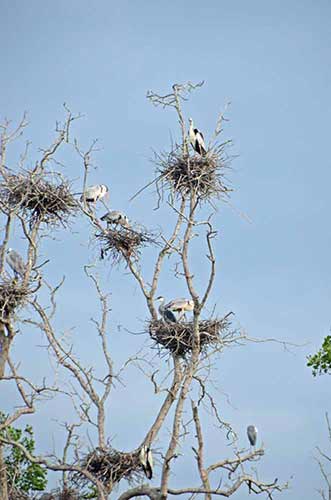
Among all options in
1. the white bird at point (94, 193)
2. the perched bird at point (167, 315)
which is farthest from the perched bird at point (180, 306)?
the white bird at point (94, 193)

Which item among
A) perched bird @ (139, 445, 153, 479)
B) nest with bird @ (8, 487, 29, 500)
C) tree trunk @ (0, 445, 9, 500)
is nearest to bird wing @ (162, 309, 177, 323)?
perched bird @ (139, 445, 153, 479)

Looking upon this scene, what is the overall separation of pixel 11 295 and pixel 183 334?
190cm

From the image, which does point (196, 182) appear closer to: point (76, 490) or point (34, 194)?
point (34, 194)

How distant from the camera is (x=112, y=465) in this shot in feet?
32.1

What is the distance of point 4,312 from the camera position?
10617 millimetres

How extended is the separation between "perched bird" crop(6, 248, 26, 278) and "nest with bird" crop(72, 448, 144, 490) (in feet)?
8.38

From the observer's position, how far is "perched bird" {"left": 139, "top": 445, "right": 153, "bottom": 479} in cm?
967

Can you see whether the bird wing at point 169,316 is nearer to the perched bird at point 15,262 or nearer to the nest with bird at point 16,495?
the perched bird at point 15,262

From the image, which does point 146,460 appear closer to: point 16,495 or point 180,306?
point 16,495

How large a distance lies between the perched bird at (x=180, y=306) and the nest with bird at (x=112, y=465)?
2072 mm

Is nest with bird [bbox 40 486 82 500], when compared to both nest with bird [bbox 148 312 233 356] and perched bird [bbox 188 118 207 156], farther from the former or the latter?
perched bird [bbox 188 118 207 156]

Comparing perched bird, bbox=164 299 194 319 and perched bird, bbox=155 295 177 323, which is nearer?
perched bird, bbox=155 295 177 323

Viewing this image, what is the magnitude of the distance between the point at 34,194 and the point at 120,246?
113 cm

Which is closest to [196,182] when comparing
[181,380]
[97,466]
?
[181,380]
